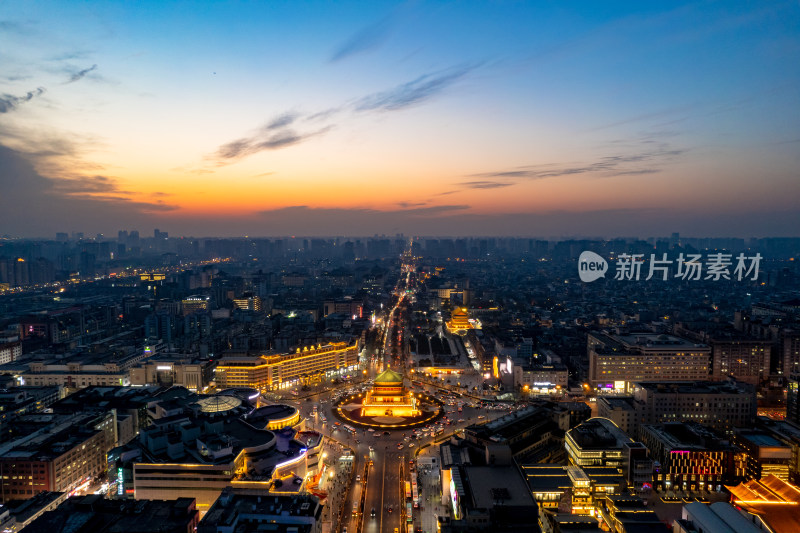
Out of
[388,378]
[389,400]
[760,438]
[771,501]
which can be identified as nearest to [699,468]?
[771,501]

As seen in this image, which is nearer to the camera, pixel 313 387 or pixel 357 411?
pixel 357 411

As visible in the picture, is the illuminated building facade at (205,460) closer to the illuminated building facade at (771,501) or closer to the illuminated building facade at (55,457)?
the illuminated building facade at (55,457)

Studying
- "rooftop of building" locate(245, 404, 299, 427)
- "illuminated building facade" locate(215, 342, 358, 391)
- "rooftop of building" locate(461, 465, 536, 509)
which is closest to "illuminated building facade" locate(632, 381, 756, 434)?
"rooftop of building" locate(461, 465, 536, 509)

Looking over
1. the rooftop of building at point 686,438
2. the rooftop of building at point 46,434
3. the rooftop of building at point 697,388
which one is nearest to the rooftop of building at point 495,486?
the rooftop of building at point 686,438

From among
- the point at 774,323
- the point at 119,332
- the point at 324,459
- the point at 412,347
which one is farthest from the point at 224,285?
the point at 774,323

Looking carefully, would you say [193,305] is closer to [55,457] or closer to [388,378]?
[388,378]

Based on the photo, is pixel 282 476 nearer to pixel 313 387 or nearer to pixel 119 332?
pixel 313 387
